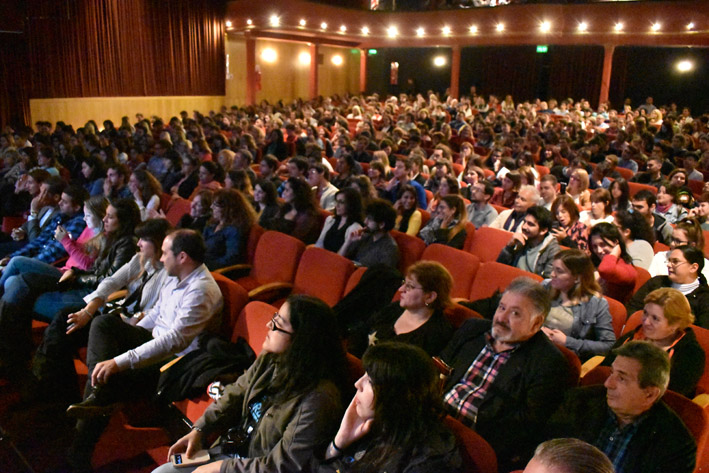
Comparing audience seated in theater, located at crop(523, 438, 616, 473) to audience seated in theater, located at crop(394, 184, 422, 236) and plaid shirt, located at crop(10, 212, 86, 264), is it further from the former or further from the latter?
plaid shirt, located at crop(10, 212, 86, 264)

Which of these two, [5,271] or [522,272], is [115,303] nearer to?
[5,271]

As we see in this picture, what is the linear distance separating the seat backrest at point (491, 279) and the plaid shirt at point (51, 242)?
2.85 metres

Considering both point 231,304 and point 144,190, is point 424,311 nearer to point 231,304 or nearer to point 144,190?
point 231,304

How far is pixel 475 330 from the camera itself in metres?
2.51

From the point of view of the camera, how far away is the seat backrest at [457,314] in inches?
108

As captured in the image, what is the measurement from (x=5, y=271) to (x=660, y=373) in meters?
3.69

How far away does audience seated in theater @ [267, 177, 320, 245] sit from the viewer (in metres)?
4.76

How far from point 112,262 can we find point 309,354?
2063 millimetres

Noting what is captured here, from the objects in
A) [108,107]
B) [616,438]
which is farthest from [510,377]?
[108,107]

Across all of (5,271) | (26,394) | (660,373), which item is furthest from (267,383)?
(5,271)

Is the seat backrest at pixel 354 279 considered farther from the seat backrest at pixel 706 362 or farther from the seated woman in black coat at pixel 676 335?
the seat backrest at pixel 706 362

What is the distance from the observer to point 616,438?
2.01 m

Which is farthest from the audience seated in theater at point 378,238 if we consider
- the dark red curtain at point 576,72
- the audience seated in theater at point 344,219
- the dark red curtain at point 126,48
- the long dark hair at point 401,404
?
the dark red curtain at point 576,72

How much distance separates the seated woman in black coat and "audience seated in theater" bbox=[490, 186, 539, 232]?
2.03 m
